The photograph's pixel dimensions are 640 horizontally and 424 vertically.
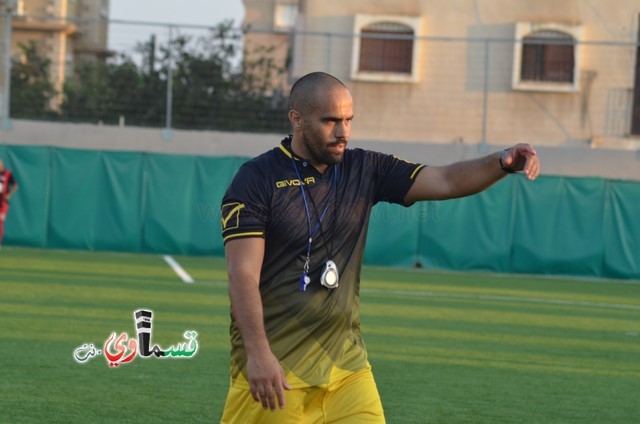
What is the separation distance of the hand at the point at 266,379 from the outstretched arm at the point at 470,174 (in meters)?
1.10

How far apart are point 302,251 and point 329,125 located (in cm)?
55

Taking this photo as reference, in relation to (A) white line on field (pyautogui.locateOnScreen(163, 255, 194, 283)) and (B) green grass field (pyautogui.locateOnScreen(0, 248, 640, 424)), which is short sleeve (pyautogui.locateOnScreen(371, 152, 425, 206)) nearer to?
(B) green grass field (pyautogui.locateOnScreen(0, 248, 640, 424))

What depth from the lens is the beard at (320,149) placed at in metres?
5.29

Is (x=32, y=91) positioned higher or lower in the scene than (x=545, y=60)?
lower

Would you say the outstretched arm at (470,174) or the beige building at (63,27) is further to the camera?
the beige building at (63,27)

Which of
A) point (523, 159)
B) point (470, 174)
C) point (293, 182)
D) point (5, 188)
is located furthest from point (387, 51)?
point (523, 159)

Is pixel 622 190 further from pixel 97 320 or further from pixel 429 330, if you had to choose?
pixel 97 320

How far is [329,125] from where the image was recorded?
5250mm

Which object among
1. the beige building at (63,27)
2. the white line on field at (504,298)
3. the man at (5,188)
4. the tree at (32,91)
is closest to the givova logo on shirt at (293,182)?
the white line on field at (504,298)

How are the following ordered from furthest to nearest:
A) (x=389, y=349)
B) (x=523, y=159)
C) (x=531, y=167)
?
(x=389, y=349), (x=523, y=159), (x=531, y=167)

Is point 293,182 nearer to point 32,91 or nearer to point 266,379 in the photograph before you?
point 266,379

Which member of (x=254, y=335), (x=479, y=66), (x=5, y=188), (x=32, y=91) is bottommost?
(x=5, y=188)

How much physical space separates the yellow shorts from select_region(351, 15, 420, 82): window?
25.4 metres

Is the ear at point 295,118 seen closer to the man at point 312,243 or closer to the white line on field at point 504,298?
the man at point 312,243
